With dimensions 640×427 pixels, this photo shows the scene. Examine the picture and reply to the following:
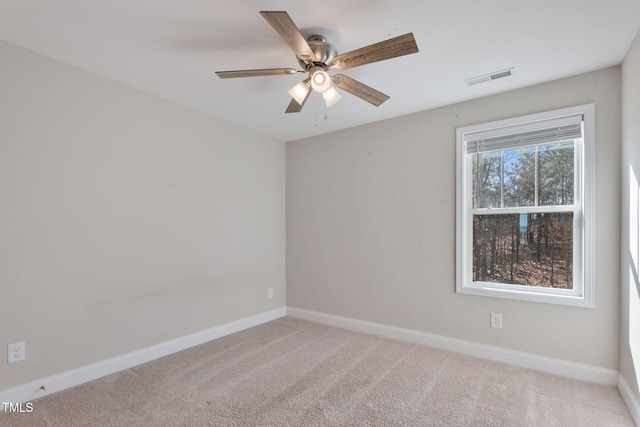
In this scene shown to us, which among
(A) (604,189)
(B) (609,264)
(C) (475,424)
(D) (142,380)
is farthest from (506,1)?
(D) (142,380)

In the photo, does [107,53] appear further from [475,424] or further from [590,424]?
[590,424]

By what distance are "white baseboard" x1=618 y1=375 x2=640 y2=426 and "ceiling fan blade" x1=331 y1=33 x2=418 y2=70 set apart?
2.55 meters

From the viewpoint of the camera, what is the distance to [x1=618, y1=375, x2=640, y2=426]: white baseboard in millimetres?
1960

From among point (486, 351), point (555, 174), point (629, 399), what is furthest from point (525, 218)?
point (629, 399)

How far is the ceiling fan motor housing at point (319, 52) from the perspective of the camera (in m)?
2.00

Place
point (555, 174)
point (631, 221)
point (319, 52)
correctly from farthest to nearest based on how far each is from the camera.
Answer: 1. point (555, 174)
2. point (631, 221)
3. point (319, 52)

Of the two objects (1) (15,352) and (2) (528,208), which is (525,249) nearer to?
(2) (528,208)

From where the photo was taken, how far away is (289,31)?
163 centimetres

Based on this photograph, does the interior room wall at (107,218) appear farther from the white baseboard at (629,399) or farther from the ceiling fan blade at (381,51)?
the white baseboard at (629,399)

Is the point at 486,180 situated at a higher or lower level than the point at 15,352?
higher

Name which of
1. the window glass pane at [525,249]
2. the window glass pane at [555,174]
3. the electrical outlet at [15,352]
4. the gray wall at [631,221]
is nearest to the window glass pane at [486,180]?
the window glass pane at [525,249]

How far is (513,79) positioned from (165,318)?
3.73 meters

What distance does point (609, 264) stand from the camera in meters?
2.41

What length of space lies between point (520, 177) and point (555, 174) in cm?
26
